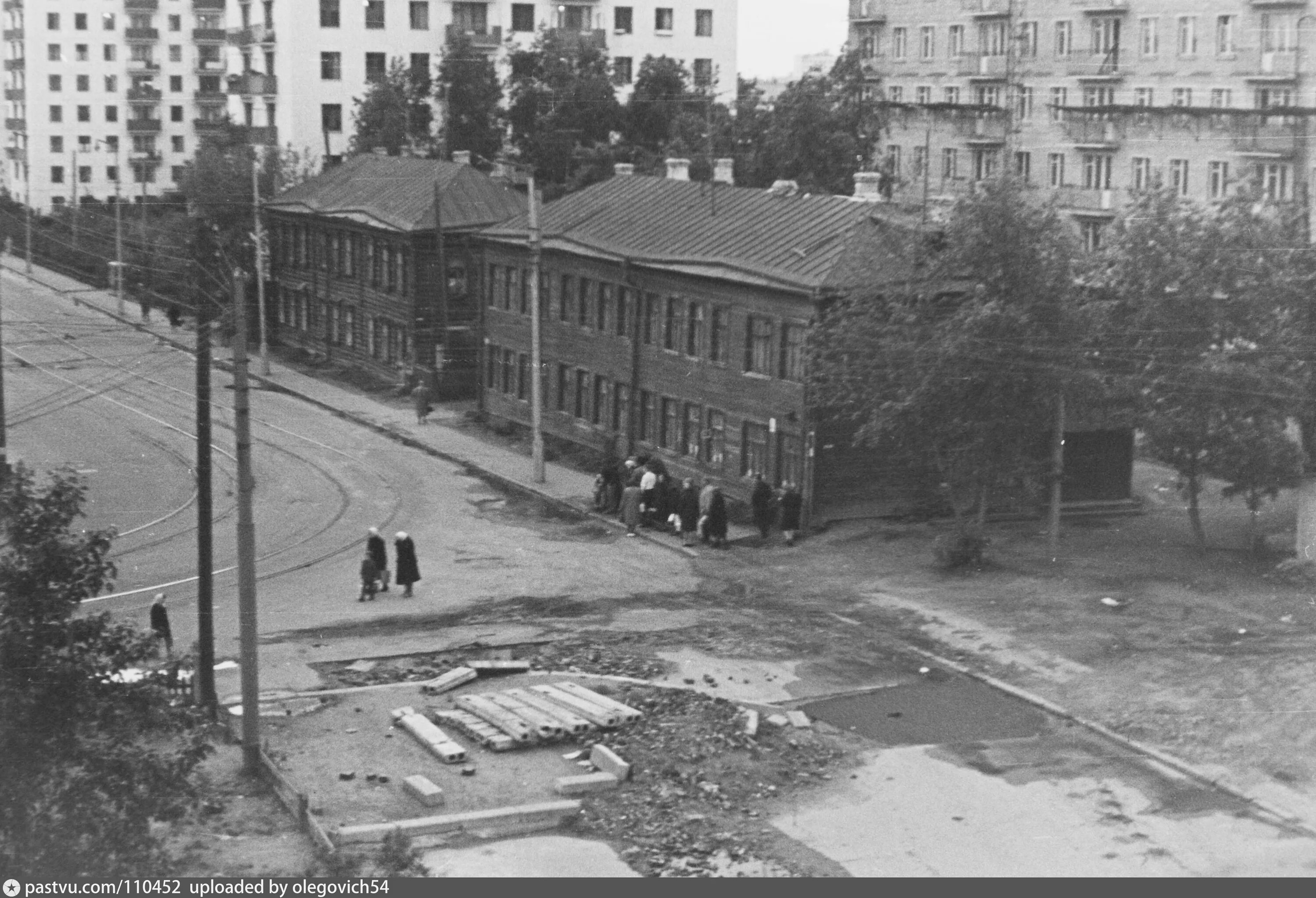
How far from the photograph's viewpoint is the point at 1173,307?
30.3 metres

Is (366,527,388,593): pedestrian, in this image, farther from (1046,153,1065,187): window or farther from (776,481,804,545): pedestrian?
(1046,153,1065,187): window

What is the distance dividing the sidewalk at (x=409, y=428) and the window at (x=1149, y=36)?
65.2 ft

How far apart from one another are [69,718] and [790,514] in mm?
21413

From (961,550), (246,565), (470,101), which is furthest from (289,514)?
(470,101)

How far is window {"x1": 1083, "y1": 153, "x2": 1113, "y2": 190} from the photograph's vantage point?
161 ft

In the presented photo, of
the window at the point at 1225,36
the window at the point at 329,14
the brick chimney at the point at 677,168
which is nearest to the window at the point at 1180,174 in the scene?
the window at the point at 1225,36

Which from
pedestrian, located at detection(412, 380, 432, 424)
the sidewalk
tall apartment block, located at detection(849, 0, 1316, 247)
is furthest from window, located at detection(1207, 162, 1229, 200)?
pedestrian, located at detection(412, 380, 432, 424)

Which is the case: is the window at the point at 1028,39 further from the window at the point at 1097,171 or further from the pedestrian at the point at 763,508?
the pedestrian at the point at 763,508

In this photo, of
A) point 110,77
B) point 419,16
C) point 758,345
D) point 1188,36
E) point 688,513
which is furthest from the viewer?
point 419,16

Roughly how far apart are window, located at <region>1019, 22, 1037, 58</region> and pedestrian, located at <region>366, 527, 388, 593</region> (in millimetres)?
31176

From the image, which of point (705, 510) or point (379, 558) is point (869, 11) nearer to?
point (705, 510)

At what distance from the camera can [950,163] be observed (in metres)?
56.8

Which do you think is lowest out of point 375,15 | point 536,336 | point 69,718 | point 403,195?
point 69,718

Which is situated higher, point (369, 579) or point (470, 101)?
point (470, 101)
